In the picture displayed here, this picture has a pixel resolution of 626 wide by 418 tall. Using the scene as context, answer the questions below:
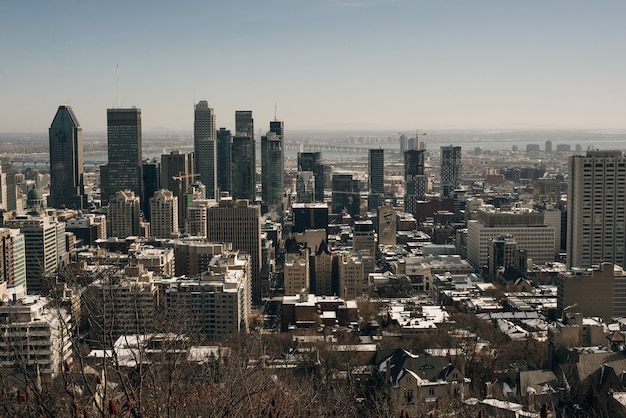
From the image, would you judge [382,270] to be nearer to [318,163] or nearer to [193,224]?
[193,224]

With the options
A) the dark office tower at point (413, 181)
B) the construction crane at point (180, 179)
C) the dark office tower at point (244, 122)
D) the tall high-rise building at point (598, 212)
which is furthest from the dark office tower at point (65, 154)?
the tall high-rise building at point (598, 212)

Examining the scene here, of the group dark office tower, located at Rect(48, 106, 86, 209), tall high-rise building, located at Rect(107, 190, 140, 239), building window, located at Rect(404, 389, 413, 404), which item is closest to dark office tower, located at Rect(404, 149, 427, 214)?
tall high-rise building, located at Rect(107, 190, 140, 239)

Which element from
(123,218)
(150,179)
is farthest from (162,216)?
(150,179)

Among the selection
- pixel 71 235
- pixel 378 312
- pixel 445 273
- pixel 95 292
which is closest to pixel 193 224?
pixel 71 235

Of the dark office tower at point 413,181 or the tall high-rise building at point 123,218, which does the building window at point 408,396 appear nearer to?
the tall high-rise building at point 123,218

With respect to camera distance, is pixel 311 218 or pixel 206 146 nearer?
pixel 311 218

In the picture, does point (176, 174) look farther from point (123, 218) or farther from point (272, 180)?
point (123, 218)

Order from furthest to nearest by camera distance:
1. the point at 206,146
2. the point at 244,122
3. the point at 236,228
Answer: the point at 244,122
the point at 206,146
the point at 236,228

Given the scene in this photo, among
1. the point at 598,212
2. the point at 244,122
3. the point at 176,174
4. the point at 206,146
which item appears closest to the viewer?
Answer: the point at 598,212
